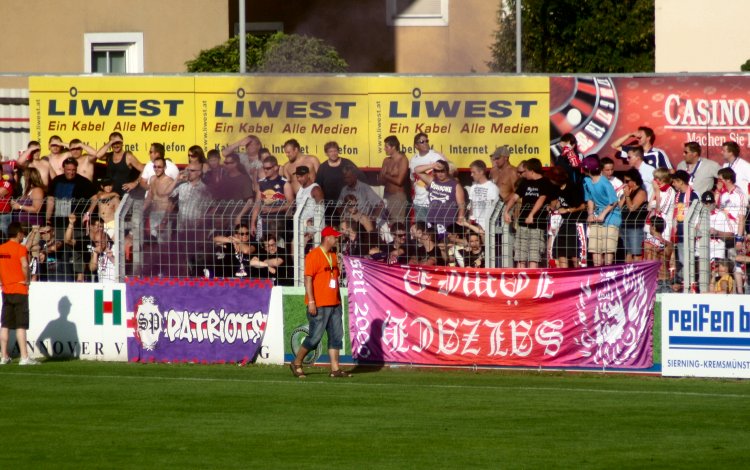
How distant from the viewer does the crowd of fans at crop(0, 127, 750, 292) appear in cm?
1767

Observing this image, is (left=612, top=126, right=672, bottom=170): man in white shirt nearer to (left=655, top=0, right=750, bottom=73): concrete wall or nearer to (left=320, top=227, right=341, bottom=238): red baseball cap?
(left=320, top=227, right=341, bottom=238): red baseball cap

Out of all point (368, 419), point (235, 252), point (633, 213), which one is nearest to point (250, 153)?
point (235, 252)

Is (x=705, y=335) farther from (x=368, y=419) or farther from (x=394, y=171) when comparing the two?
(x=394, y=171)

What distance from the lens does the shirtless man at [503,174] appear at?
20859mm

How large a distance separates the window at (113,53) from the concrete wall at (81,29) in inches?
4.5

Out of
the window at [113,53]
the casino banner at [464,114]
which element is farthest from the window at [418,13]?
the casino banner at [464,114]

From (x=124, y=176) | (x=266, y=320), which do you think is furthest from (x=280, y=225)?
(x=124, y=176)

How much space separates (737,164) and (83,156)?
33.0 ft

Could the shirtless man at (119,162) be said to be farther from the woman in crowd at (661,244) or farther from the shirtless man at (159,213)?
the woman in crowd at (661,244)

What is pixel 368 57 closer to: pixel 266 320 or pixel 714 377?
pixel 266 320

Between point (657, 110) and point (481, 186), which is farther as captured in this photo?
point (657, 110)

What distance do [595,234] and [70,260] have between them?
725cm

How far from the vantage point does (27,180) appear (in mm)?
20891

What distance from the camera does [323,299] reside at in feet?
55.7
